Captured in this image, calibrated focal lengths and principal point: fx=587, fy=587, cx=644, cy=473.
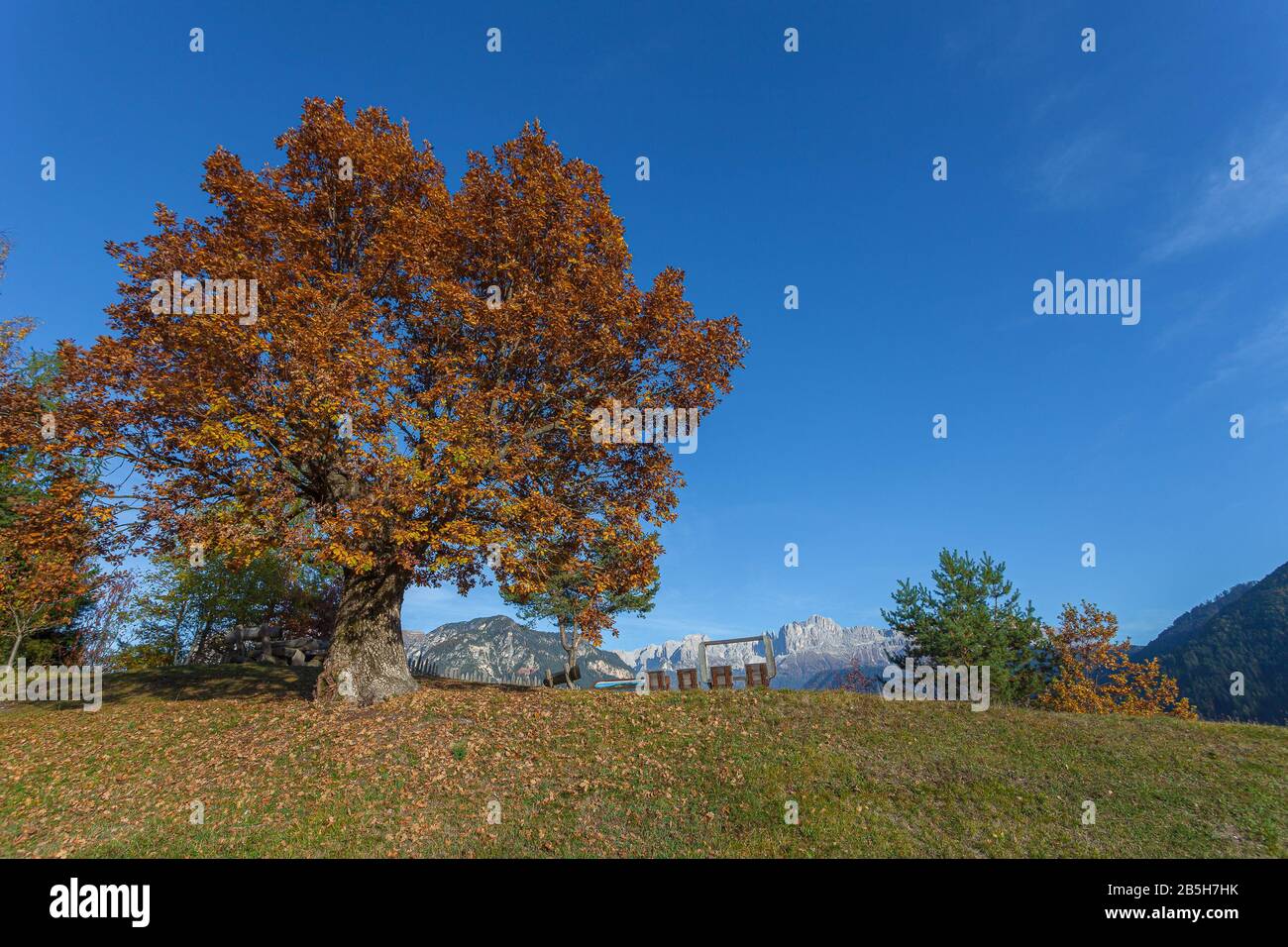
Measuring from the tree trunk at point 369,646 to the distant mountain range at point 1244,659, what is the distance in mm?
168181

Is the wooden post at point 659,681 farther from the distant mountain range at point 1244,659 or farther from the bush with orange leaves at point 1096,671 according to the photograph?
the distant mountain range at point 1244,659

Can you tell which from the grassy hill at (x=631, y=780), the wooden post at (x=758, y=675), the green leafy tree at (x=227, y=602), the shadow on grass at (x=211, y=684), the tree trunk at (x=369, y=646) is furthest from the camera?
the green leafy tree at (x=227, y=602)

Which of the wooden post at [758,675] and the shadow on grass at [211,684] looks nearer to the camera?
the shadow on grass at [211,684]

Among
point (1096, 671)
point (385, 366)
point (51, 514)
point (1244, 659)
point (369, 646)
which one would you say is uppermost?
point (385, 366)

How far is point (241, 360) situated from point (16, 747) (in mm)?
11416

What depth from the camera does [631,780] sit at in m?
12.3

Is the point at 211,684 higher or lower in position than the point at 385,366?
lower

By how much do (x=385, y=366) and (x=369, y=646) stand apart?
828cm

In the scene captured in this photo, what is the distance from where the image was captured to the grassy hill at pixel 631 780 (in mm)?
10062

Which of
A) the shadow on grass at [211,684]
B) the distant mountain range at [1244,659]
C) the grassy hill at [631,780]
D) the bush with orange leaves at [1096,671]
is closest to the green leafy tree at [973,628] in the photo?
the bush with orange leaves at [1096,671]

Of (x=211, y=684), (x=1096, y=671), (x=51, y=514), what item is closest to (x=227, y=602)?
(x=211, y=684)

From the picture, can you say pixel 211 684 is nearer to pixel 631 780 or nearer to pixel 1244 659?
pixel 631 780

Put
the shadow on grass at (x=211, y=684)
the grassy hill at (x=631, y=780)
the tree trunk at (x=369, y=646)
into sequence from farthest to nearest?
the shadow on grass at (x=211, y=684)
the tree trunk at (x=369, y=646)
the grassy hill at (x=631, y=780)
